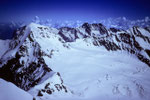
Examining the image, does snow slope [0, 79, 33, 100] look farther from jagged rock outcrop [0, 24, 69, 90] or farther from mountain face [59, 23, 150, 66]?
mountain face [59, 23, 150, 66]

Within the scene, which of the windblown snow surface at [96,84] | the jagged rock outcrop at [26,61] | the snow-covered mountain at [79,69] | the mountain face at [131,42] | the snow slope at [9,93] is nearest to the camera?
the snow slope at [9,93]

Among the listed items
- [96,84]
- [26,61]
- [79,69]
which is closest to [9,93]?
[96,84]

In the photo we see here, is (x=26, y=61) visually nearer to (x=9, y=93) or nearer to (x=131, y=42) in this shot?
(x=9, y=93)

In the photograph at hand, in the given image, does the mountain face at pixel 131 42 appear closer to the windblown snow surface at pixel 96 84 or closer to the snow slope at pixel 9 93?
the windblown snow surface at pixel 96 84

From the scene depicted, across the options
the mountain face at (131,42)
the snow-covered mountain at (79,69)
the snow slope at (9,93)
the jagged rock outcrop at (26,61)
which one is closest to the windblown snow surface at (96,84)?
the snow-covered mountain at (79,69)

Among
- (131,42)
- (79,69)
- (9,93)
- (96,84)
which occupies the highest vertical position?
(131,42)

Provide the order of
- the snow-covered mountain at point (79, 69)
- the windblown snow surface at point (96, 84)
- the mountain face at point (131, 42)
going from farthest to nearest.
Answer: the mountain face at point (131, 42) → the windblown snow surface at point (96, 84) → the snow-covered mountain at point (79, 69)

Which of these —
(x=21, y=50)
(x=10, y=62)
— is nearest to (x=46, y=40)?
(x=21, y=50)

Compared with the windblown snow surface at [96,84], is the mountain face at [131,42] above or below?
above

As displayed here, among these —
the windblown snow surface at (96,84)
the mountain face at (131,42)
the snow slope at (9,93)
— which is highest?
the mountain face at (131,42)
